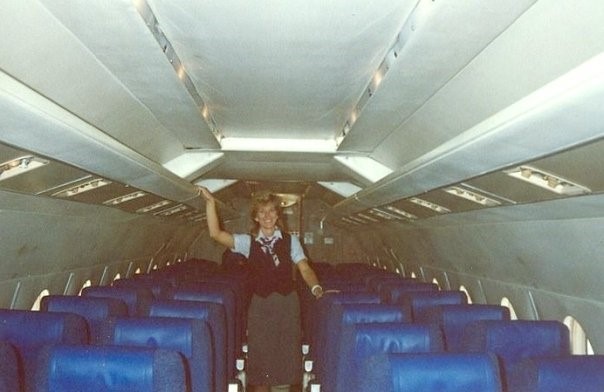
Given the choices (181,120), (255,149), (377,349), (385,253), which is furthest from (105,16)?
(385,253)

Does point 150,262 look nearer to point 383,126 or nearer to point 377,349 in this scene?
point 383,126

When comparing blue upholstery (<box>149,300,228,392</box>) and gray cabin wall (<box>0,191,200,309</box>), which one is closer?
blue upholstery (<box>149,300,228,392</box>)

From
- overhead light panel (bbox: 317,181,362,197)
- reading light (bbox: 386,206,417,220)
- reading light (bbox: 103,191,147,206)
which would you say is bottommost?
reading light (bbox: 103,191,147,206)

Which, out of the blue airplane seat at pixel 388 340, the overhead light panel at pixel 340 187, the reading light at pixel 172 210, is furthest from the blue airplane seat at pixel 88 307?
the overhead light panel at pixel 340 187

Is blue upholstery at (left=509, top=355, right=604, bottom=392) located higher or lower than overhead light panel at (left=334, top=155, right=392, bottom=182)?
lower

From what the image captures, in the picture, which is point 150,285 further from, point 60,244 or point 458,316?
point 458,316

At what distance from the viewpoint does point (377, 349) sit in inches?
182

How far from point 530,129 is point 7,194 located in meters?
4.52

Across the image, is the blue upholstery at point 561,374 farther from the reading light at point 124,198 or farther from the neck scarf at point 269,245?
the reading light at point 124,198

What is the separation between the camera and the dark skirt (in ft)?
25.2

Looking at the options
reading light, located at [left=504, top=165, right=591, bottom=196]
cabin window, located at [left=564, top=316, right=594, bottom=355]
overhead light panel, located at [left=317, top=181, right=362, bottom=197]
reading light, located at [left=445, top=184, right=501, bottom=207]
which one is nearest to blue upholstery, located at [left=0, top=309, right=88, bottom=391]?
reading light, located at [left=504, top=165, right=591, bottom=196]

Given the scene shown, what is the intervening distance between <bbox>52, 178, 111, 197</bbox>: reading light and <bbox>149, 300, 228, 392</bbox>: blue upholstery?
4.64 ft

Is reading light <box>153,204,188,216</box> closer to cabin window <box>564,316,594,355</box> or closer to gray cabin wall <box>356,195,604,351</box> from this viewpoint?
gray cabin wall <box>356,195,604,351</box>

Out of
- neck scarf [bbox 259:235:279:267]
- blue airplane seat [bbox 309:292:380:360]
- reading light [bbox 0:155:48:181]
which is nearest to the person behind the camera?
reading light [bbox 0:155:48:181]
